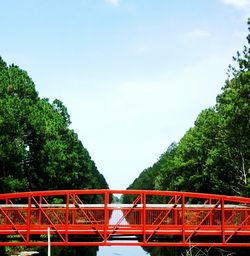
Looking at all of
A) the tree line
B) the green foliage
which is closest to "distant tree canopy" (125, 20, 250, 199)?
the tree line

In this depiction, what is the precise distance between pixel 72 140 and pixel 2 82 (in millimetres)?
20018

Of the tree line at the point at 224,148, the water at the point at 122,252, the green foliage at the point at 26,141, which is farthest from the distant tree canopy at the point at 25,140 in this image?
the tree line at the point at 224,148

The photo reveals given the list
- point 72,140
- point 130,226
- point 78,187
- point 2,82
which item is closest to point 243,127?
point 130,226

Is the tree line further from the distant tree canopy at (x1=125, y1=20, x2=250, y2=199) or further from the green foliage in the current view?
the green foliage

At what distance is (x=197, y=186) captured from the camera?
65875 millimetres

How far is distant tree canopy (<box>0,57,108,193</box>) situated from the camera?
45.1 metres

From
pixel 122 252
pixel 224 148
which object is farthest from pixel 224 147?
→ pixel 122 252

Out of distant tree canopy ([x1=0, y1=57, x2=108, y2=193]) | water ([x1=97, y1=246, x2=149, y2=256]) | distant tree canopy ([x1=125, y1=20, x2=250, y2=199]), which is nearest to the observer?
distant tree canopy ([x1=125, y1=20, x2=250, y2=199])

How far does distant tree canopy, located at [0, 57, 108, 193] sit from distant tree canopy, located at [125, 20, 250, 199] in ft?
52.9

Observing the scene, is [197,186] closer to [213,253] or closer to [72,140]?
[72,140]

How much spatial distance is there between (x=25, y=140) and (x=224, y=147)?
60.9 ft

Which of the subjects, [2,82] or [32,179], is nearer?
[2,82]

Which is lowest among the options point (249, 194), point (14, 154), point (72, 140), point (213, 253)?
point (213, 253)

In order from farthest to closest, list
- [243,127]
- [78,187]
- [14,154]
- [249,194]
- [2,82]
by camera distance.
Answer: [78,187], [2,82], [14,154], [249,194], [243,127]
